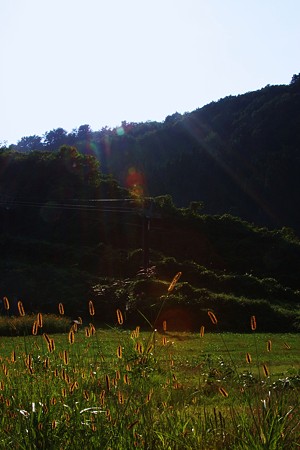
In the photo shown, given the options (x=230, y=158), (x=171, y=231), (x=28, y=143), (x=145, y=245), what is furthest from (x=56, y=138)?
(x=145, y=245)

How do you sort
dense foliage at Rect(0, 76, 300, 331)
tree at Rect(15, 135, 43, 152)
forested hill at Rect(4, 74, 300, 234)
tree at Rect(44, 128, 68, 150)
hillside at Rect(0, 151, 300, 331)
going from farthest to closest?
→ tree at Rect(15, 135, 43, 152), tree at Rect(44, 128, 68, 150), forested hill at Rect(4, 74, 300, 234), dense foliage at Rect(0, 76, 300, 331), hillside at Rect(0, 151, 300, 331)

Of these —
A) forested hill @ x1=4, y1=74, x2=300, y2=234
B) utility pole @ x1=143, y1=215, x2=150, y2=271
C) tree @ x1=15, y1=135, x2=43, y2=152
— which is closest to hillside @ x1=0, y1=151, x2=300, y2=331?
utility pole @ x1=143, y1=215, x2=150, y2=271

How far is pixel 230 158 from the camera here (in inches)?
2377

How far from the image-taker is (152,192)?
6494 centimetres

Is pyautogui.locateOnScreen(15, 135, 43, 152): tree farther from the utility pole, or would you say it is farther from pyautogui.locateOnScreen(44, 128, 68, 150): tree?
the utility pole

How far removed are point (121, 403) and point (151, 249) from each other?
Result: 87.8 feet

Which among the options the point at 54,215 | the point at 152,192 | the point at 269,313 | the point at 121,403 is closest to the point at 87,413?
the point at 121,403

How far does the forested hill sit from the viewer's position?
54875 mm

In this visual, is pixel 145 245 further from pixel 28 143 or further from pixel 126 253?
pixel 28 143

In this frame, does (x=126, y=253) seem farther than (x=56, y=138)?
No

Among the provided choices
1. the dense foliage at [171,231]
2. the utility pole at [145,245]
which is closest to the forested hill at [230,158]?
the dense foliage at [171,231]

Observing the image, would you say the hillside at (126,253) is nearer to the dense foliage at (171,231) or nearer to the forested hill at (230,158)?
the dense foliage at (171,231)

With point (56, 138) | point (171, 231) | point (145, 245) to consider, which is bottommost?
point (145, 245)

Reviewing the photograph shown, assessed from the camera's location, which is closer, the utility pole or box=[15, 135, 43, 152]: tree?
the utility pole
